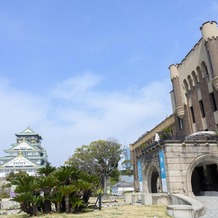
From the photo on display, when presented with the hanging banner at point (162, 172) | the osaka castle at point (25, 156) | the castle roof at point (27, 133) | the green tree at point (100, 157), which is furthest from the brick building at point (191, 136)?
the castle roof at point (27, 133)

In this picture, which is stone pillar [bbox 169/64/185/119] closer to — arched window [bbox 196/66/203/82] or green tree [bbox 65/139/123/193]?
arched window [bbox 196/66/203/82]

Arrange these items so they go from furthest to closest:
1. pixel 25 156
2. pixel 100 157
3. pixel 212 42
→ pixel 25 156 < pixel 100 157 < pixel 212 42

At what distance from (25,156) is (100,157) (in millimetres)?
45885

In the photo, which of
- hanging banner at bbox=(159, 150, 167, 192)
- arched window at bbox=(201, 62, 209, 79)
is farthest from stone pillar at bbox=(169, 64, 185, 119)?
hanging banner at bbox=(159, 150, 167, 192)

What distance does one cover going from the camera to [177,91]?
105 ft

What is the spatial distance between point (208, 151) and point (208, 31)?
1285 cm

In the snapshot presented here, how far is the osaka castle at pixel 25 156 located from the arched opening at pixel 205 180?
55.7m

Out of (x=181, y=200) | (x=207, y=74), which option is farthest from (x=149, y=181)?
(x=207, y=74)

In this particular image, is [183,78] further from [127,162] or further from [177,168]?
[127,162]

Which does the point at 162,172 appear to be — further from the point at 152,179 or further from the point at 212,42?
the point at 212,42

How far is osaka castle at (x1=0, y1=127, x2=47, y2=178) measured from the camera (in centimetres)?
8169

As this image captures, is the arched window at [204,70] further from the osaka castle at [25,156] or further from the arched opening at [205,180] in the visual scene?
the osaka castle at [25,156]

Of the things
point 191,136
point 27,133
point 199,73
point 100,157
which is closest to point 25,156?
point 27,133

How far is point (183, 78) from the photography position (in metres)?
31.0
